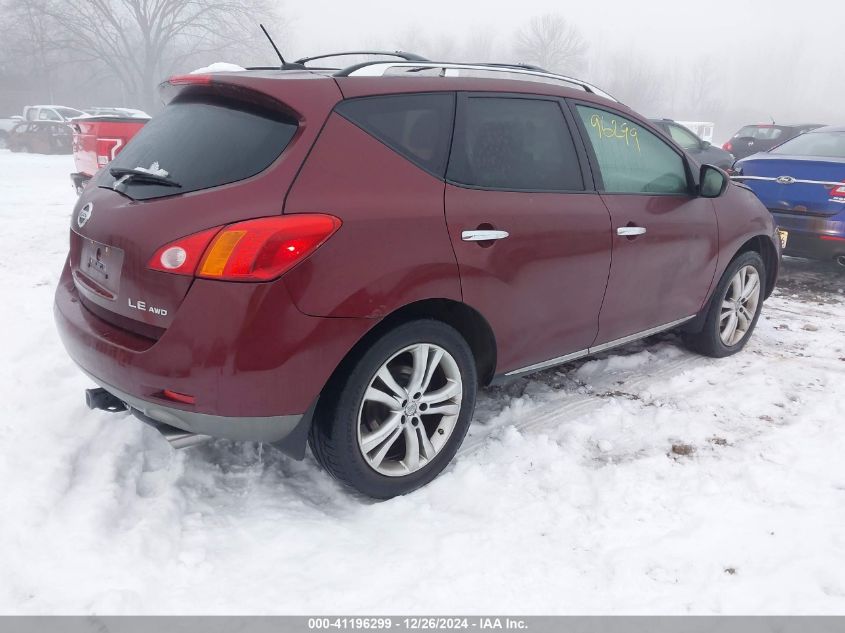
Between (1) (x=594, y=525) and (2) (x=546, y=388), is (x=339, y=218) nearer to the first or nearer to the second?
(1) (x=594, y=525)

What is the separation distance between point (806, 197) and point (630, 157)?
3647 millimetres

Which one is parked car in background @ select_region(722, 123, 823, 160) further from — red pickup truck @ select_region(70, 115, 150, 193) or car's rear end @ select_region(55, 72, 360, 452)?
car's rear end @ select_region(55, 72, 360, 452)

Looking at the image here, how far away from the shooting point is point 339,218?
2.40 metres

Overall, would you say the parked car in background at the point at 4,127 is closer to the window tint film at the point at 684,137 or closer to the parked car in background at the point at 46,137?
the parked car in background at the point at 46,137

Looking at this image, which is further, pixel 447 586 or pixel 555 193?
pixel 555 193

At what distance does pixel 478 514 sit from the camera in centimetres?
275

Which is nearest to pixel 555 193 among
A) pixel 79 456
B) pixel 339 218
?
pixel 339 218

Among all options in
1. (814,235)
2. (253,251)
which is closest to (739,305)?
(814,235)

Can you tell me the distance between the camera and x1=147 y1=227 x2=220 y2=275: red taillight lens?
226 centimetres

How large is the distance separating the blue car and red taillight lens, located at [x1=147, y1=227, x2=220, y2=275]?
5.52 meters

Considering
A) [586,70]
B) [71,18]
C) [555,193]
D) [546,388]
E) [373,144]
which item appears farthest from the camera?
[586,70]

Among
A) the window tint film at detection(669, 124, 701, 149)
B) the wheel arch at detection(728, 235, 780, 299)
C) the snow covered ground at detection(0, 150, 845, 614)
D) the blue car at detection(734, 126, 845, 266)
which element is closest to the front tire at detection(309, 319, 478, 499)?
the snow covered ground at detection(0, 150, 845, 614)

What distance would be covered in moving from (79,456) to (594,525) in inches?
87.6

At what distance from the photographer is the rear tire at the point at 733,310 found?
4.44 metres
